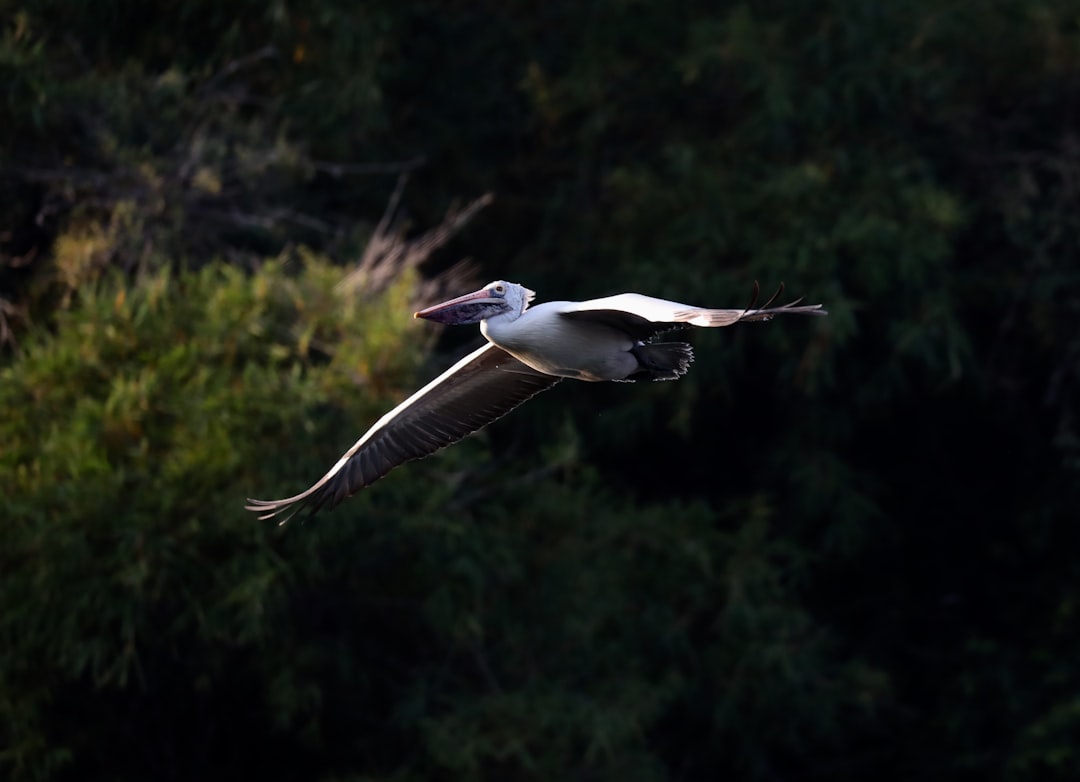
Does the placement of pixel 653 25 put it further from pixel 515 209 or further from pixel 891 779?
pixel 891 779

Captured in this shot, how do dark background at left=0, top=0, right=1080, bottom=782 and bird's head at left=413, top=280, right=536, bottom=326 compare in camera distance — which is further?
dark background at left=0, top=0, right=1080, bottom=782

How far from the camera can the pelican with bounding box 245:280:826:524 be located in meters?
5.65

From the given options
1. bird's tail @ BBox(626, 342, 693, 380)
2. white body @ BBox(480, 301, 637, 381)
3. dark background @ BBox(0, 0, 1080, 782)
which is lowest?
dark background @ BBox(0, 0, 1080, 782)

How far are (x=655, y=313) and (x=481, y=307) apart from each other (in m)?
1.03

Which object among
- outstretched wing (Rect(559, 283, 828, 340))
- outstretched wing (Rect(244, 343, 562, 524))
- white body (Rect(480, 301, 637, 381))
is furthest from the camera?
outstretched wing (Rect(244, 343, 562, 524))

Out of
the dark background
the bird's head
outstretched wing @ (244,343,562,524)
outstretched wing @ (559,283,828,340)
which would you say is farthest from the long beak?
the dark background

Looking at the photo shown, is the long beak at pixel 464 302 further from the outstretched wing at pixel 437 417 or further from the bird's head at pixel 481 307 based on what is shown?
the outstretched wing at pixel 437 417

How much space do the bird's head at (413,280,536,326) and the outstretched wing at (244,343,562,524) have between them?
2.18ft

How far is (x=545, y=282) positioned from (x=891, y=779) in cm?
486

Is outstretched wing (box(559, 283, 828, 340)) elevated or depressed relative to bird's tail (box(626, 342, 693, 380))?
elevated

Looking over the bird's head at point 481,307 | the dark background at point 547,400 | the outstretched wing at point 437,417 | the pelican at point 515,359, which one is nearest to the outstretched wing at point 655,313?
the pelican at point 515,359

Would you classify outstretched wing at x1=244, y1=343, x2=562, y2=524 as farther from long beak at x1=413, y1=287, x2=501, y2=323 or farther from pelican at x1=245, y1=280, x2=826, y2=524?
long beak at x1=413, y1=287, x2=501, y2=323

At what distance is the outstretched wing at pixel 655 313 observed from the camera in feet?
16.0

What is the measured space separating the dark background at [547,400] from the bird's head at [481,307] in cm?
336
